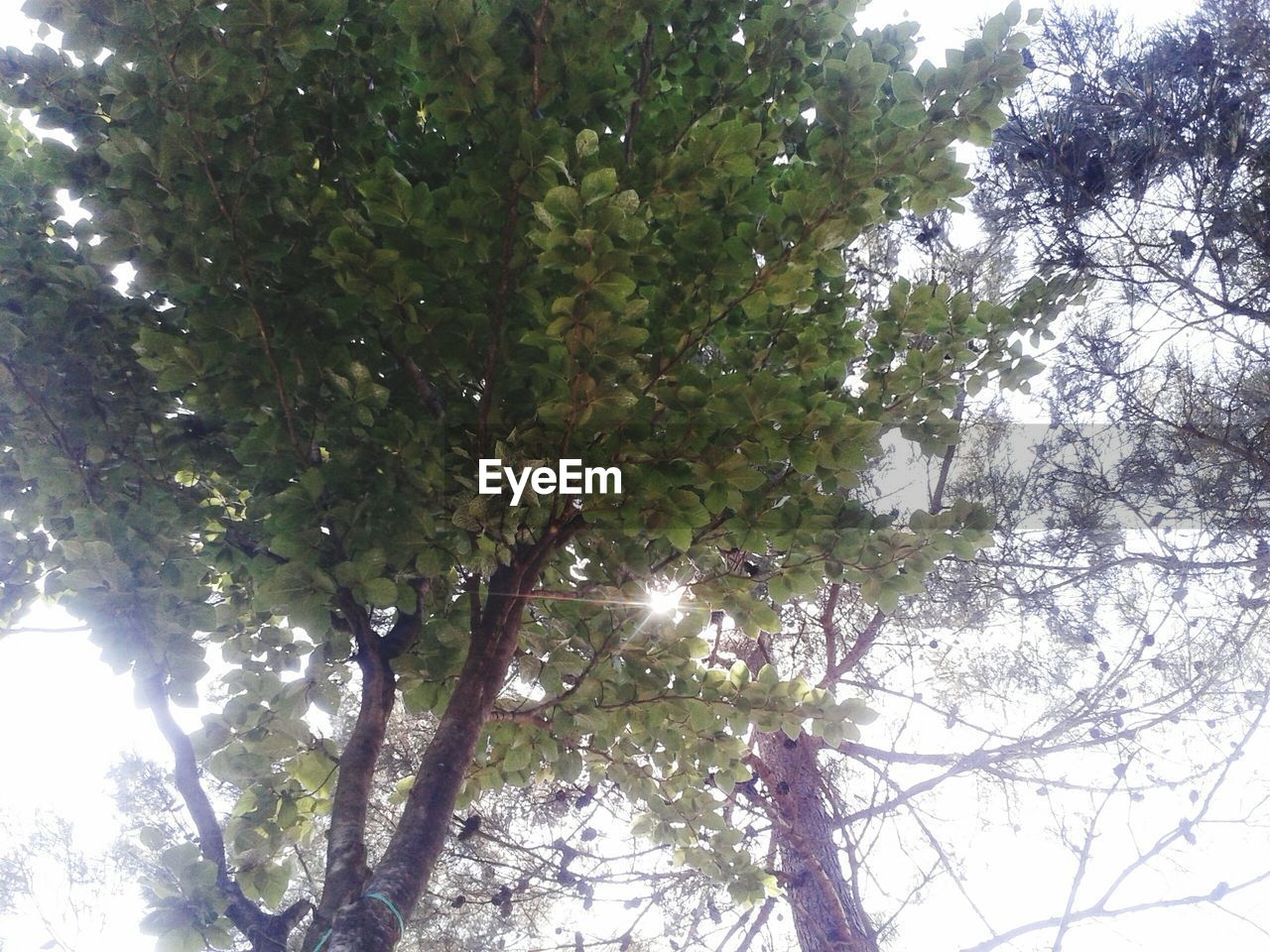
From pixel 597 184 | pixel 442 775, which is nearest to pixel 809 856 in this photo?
pixel 442 775

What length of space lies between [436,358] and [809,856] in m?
2.96

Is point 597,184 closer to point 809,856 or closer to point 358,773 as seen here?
point 358,773

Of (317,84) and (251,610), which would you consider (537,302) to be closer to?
(317,84)

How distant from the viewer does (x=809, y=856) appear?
12.0 ft


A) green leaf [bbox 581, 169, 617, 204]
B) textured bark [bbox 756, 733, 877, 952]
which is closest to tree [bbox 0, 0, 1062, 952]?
green leaf [bbox 581, 169, 617, 204]

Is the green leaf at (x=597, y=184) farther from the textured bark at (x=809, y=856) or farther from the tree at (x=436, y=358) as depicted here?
the textured bark at (x=809, y=856)

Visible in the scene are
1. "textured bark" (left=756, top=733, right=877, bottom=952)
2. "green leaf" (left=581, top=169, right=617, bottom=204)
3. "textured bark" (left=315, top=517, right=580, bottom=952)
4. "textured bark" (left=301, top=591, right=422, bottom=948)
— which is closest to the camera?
"green leaf" (left=581, top=169, right=617, bottom=204)

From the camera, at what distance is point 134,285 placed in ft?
6.52

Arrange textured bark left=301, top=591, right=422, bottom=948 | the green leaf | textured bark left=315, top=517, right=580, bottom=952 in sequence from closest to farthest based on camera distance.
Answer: the green leaf, textured bark left=315, top=517, right=580, bottom=952, textured bark left=301, top=591, right=422, bottom=948

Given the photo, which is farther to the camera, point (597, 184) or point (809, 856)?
point (809, 856)

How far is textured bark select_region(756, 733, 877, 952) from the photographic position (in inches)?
143

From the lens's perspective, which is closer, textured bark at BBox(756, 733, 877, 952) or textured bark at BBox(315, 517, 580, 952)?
textured bark at BBox(315, 517, 580, 952)

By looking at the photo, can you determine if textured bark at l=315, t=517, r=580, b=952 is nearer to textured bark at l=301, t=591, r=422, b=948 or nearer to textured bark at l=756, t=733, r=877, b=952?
textured bark at l=301, t=591, r=422, b=948

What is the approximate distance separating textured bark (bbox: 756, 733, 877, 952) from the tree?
195 cm
